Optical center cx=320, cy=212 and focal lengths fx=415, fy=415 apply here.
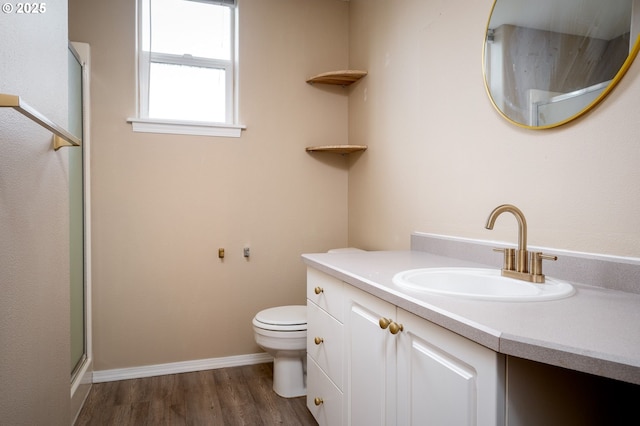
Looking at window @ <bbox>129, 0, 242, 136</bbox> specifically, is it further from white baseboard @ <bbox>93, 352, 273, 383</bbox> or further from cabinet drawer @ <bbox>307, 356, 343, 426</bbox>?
cabinet drawer @ <bbox>307, 356, 343, 426</bbox>

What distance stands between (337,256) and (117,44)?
1.90 metres

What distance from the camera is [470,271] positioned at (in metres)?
1.50

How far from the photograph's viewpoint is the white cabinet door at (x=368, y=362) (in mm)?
1278

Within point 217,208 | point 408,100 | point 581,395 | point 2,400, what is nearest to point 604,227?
point 581,395

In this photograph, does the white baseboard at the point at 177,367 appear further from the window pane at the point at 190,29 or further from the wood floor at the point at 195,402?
the window pane at the point at 190,29

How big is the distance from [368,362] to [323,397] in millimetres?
561

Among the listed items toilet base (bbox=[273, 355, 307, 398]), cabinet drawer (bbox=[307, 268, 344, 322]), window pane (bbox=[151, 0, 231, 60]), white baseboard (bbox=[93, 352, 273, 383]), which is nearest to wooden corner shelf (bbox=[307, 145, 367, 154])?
window pane (bbox=[151, 0, 231, 60])

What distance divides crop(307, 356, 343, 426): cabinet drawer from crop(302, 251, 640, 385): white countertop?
627mm

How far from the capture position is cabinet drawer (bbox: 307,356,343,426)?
5.57 ft

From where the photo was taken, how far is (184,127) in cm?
267

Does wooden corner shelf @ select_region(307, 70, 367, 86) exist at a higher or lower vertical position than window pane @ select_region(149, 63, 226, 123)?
higher

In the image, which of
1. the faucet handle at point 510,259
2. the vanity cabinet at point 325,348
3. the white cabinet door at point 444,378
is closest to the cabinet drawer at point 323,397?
the vanity cabinet at point 325,348

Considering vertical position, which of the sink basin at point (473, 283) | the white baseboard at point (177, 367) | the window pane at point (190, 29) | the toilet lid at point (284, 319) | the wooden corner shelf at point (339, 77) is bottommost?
the white baseboard at point (177, 367)

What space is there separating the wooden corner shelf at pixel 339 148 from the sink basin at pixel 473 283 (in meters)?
1.39
